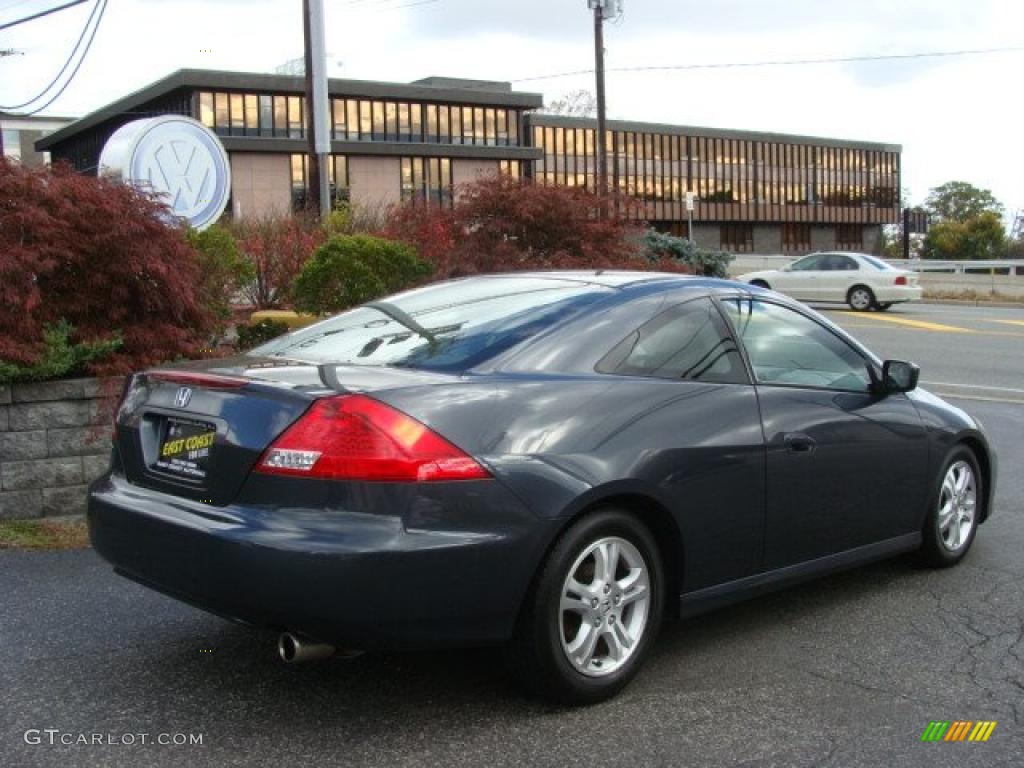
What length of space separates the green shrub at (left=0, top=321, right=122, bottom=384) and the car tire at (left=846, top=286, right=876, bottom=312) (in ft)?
79.3

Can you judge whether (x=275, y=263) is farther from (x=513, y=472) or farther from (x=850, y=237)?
(x=850, y=237)

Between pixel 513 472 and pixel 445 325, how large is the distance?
37.6 inches

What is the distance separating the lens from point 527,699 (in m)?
3.97

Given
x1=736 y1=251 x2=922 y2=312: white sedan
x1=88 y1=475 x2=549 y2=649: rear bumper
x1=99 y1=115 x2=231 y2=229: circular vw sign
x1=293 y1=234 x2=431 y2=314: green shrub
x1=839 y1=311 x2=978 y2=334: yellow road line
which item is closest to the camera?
x1=88 y1=475 x2=549 y2=649: rear bumper

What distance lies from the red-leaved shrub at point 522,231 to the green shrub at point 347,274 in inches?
32.6

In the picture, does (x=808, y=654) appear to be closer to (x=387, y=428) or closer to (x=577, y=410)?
(x=577, y=410)

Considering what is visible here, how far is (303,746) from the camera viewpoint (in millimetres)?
3592

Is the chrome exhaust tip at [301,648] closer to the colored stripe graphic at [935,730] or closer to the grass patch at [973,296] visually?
the colored stripe graphic at [935,730]

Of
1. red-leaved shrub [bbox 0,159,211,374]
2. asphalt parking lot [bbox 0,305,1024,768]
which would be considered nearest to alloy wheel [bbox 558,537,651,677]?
asphalt parking lot [bbox 0,305,1024,768]

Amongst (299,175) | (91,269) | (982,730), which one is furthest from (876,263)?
(299,175)

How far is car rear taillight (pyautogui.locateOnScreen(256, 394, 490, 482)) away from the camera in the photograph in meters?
3.53

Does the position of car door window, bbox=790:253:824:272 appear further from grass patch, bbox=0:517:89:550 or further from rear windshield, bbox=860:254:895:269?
grass patch, bbox=0:517:89:550

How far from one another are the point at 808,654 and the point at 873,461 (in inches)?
39.9

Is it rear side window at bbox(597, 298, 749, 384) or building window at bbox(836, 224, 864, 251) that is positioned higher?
building window at bbox(836, 224, 864, 251)
